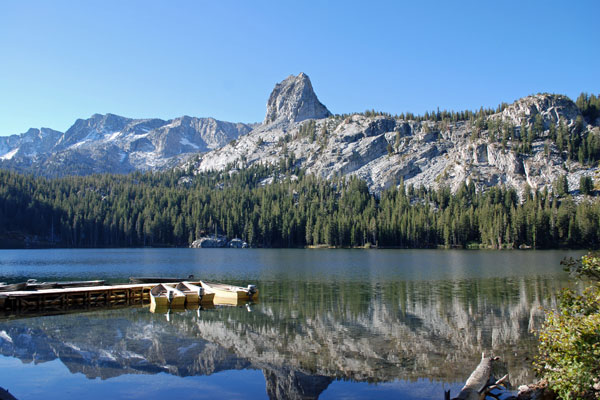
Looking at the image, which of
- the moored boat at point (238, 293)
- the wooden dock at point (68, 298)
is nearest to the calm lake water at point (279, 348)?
the moored boat at point (238, 293)

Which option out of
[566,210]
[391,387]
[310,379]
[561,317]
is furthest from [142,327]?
[566,210]

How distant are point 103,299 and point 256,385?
A: 30.2m

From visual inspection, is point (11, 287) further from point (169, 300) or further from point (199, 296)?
point (199, 296)

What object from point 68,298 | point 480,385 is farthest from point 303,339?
point 68,298

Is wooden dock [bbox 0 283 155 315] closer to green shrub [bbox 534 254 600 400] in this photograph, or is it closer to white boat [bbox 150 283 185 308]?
white boat [bbox 150 283 185 308]

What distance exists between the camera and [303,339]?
972 inches

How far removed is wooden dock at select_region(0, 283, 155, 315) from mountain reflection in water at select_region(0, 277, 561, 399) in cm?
499

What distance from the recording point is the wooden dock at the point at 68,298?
3769 centimetres

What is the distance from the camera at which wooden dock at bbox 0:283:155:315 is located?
37.7 meters

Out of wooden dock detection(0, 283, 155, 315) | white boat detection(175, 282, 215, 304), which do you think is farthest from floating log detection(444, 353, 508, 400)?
wooden dock detection(0, 283, 155, 315)

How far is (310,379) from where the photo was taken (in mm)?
18109

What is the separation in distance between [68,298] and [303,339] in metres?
27.3

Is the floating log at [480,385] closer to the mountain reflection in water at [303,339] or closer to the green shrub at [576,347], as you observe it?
the mountain reflection in water at [303,339]

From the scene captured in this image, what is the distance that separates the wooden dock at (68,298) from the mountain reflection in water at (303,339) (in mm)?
4988
